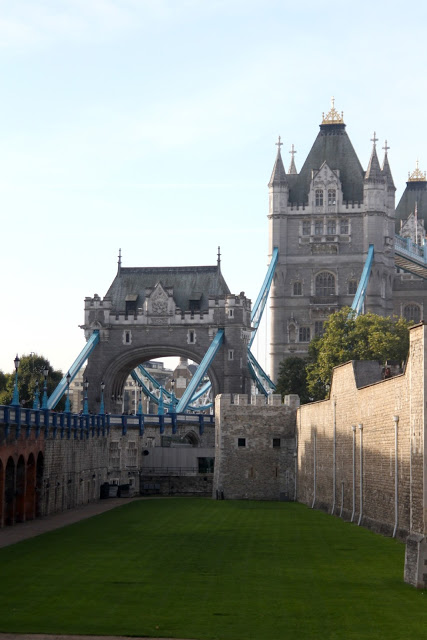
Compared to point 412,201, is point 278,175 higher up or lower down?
lower down

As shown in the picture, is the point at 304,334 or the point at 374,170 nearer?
the point at 304,334

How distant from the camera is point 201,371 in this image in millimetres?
106125

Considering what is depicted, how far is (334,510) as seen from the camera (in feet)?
170

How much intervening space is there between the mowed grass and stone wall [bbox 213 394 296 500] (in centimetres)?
2795

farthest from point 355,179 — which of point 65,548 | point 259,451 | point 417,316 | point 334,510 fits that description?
point 65,548

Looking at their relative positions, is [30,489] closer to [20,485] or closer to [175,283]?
[20,485]

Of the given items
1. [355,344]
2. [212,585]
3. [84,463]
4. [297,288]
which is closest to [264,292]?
[297,288]

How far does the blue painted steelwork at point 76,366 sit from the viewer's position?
102 m

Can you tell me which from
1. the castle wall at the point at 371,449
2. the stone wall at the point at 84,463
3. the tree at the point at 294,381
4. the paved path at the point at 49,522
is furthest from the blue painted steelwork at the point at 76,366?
the castle wall at the point at 371,449

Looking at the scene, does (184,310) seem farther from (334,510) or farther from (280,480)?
(334,510)

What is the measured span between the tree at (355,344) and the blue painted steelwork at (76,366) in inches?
851

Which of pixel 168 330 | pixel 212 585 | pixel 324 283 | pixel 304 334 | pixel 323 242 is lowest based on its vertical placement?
pixel 212 585

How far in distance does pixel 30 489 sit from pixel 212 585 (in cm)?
A: 2650

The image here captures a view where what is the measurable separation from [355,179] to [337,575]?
345 ft
